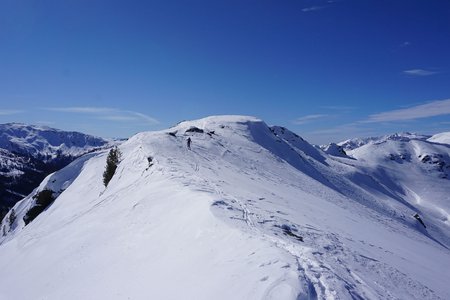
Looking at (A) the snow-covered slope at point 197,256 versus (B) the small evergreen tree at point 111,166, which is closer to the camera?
(A) the snow-covered slope at point 197,256

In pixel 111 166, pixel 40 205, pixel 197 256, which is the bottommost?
pixel 40 205

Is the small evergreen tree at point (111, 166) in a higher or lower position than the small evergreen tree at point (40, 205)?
higher

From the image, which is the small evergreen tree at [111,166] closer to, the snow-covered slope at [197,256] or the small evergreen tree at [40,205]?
the snow-covered slope at [197,256]

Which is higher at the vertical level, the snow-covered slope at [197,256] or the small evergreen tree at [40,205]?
the snow-covered slope at [197,256]

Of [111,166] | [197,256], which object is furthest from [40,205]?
[197,256]

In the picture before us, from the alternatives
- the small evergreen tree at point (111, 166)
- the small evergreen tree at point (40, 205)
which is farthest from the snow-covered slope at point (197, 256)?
the small evergreen tree at point (40, 205)

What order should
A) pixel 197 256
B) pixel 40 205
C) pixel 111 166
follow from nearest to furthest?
pixel 197 256
pixel 111 166
pixel 40 205

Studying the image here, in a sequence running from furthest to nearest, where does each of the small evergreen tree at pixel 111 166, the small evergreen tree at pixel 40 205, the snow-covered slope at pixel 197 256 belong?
1. the small evergreen tree at pixel 40 205
2. the small evergreen tree at pixel 111 166
3. the snow-covered slope at pixel 197 256

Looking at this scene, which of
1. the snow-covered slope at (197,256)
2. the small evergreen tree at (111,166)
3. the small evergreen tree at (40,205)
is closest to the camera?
the snow-covered slope at (197,256)

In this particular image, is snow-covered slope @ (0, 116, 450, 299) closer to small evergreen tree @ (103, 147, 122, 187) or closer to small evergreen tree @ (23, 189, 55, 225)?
small evergreen tree @ (103, 147, 122, 187)

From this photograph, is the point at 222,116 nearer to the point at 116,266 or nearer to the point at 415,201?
the point at 415,201

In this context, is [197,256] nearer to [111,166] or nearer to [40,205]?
[111,166]

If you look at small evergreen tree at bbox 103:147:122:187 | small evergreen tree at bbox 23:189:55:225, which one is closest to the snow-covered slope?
small evergreen tree at bbox 103:147:122:187

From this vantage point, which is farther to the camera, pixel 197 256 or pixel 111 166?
pixel 111 166
